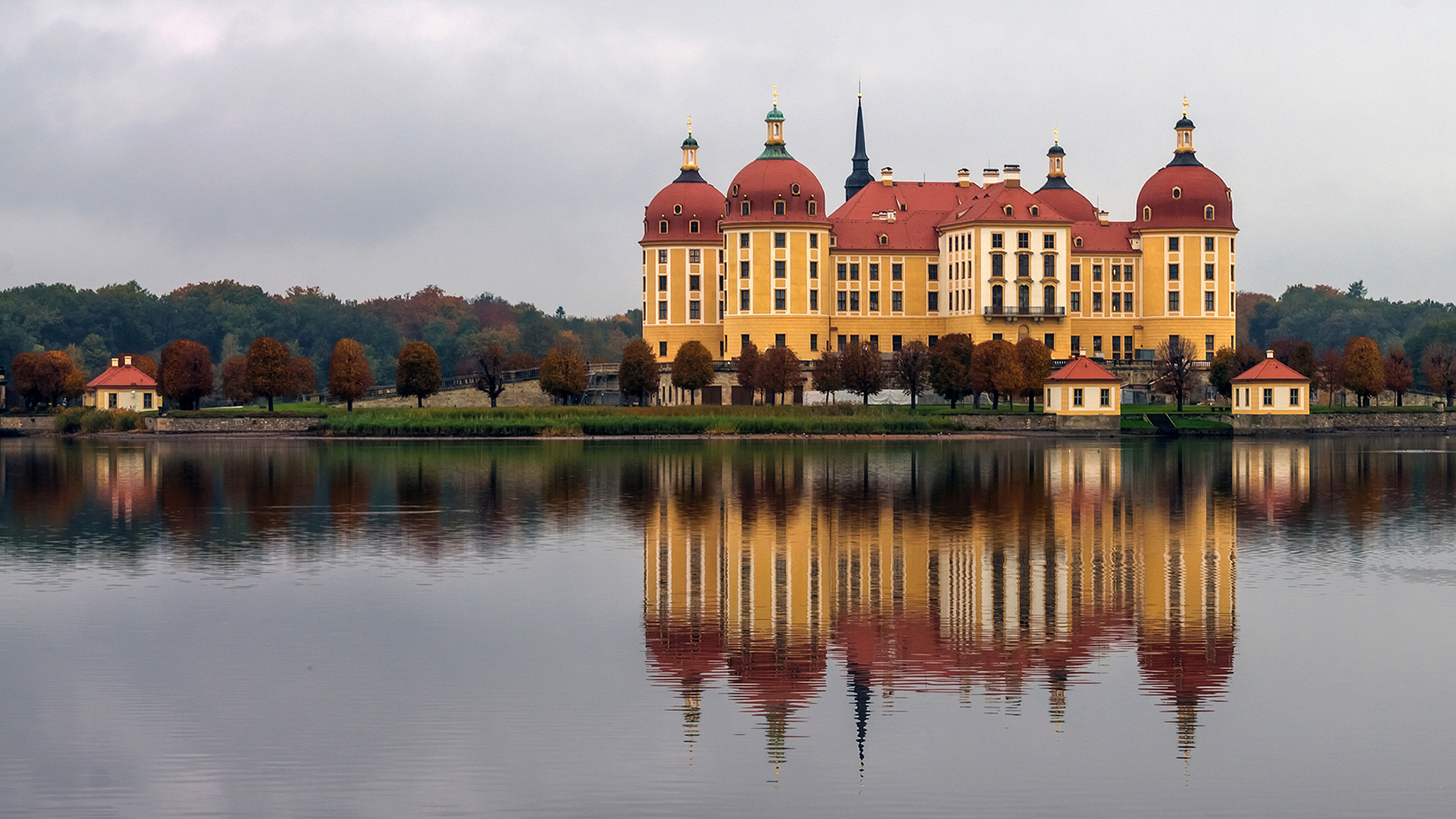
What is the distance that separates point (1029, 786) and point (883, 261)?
91434 mm

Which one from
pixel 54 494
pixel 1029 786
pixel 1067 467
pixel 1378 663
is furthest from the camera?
pixel 1067 467

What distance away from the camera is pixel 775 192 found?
103 meters

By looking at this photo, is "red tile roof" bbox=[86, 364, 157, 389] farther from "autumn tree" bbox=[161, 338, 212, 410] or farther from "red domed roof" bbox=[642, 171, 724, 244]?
"red domed roof" bbox=[642, 171, 724, 244]

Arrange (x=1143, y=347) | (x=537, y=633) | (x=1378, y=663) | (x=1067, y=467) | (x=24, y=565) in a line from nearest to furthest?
1. (x=1378, y=663)
2. (x=537, y=633)
3. (x=24, y=565)
4. (x=1067, y=467)
5. (x=1143, y=347)

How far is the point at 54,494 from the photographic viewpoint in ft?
157

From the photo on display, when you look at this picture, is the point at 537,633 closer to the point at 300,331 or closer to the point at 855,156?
the point at 855,156

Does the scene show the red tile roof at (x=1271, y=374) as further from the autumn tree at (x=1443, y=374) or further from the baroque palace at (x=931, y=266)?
the baroque palace at (x=931, y=266)

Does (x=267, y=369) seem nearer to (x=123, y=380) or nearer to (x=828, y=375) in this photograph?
(x=123, y=380)

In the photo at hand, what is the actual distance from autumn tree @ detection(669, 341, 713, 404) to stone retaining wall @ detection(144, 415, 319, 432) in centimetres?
1928

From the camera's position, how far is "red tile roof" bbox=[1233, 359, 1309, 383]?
87125 millimetres

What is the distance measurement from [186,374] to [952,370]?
38.7m

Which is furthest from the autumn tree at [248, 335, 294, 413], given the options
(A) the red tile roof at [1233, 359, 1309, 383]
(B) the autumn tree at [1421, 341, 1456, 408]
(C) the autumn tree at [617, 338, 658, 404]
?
(B) the autumn tree at [1421, 341, 1456, 408]

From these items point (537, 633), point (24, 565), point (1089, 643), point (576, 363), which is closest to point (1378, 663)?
point (1089, 643)

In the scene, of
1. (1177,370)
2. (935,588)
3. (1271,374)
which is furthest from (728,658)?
(1177,370)
